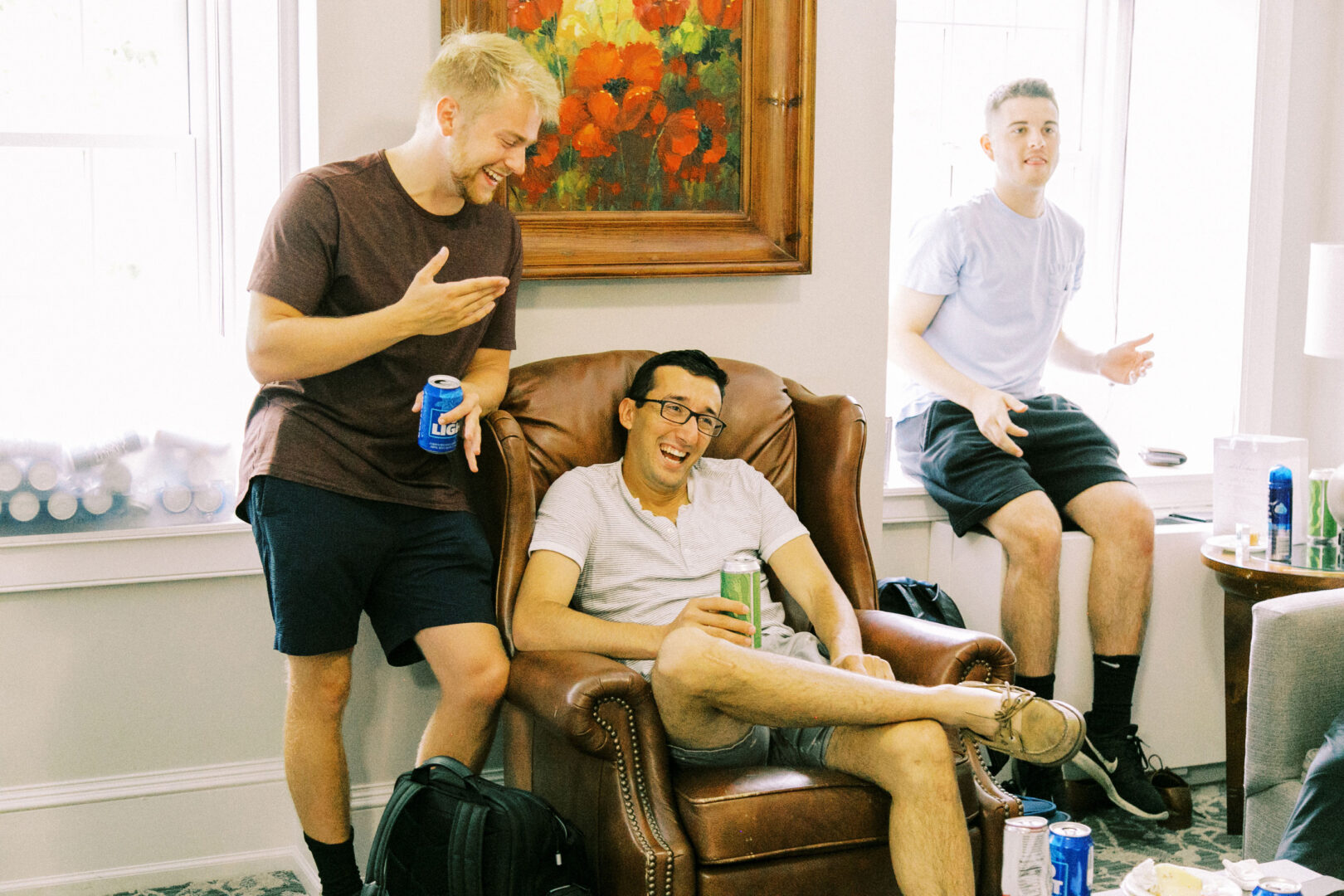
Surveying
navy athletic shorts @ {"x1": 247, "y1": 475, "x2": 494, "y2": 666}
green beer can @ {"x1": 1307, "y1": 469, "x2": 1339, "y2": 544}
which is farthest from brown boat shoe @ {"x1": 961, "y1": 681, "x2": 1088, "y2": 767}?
green beer can @ {"x1": 1307, "y1": 469, "x2": 1339, "y2": 544}

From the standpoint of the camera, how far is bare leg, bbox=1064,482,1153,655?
125 inches

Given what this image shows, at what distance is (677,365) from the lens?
2615 millimetres

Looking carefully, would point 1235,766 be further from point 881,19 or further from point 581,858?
point 881,19

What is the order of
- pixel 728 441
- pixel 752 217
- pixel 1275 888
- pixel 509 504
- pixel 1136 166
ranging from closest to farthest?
pixel 1275 888 → pixel 509 504 → pixel 728 441 → pixel 752 217 → pixel 1136 166

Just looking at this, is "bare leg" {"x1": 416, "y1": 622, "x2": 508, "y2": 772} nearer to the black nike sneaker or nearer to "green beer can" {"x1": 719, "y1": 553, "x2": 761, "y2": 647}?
"green beer can" {"x1": 719, "y1": 553, "x2": 761, "y2": 647}

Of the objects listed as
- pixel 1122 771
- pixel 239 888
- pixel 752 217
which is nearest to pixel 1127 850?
pixel 1122 771

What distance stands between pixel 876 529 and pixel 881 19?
50.6 inches

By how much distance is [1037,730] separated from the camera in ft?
6.70

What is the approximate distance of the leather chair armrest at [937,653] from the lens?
2.33 m

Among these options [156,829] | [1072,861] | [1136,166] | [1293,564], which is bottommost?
[156,829]

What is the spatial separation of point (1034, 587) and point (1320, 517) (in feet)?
2.31

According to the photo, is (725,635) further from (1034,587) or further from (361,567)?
(1034,587)

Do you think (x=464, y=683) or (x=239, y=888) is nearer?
(x=464, y=683)

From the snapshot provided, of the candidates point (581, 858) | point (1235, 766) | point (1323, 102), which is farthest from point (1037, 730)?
point (1323, 102)
